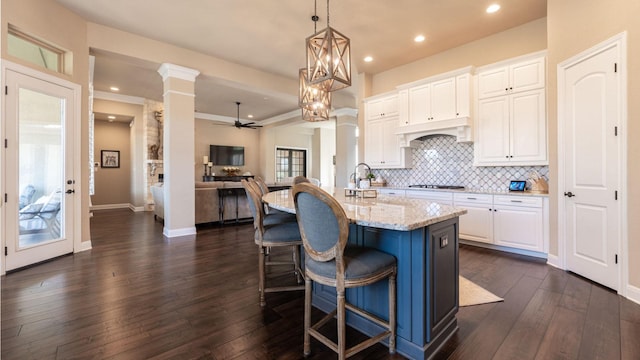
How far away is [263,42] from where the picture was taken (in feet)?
15.0

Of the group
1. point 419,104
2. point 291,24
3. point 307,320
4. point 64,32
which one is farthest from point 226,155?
point 307,320

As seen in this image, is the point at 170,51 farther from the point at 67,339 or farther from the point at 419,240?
the point at 419,240

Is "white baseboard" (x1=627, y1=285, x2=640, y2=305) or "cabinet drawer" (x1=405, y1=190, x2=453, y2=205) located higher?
"cabinet drawer" (x1=405, y1=190, x2=453, y2=205)

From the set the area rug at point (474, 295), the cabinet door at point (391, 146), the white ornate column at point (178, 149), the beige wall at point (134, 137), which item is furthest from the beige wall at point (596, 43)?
the beige wall at point (134, 137)

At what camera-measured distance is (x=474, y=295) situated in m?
2.50

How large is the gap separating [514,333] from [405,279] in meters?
0.97

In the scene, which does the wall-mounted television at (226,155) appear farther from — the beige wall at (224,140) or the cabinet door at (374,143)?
the cabinet door at (374,143)

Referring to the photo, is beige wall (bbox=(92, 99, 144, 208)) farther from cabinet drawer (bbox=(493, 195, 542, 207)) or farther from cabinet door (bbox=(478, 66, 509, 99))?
cabinet drawer (bbox=(493, 195, 542, 207))

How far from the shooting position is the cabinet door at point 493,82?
13.0ft

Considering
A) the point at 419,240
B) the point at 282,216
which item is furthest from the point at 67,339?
the point at 419,240

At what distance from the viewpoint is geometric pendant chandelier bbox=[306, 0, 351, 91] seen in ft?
7.67

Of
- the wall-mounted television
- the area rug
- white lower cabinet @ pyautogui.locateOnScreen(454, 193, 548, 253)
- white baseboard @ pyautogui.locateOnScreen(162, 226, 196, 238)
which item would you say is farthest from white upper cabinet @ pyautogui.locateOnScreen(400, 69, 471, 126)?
the wall-mounted television

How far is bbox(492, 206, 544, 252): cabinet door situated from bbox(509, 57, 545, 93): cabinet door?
5.47 feet

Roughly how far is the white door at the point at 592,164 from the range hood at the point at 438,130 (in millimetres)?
1246
